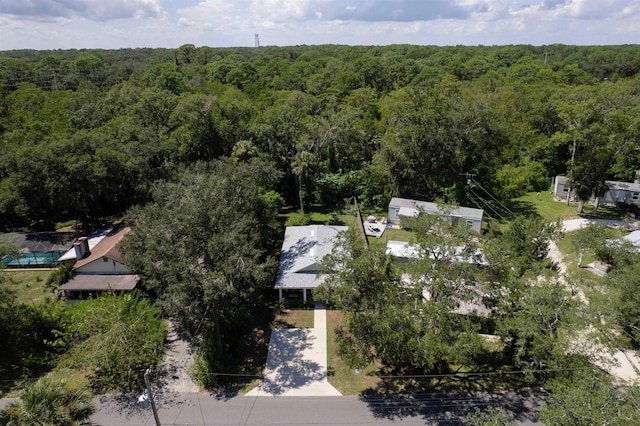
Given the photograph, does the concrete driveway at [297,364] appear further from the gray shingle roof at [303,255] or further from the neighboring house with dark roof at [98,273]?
the neighboring house with dark roof at [98,273]

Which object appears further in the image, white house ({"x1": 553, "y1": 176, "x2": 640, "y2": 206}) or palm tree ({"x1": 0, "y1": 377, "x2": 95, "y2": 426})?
white house ({"x1": 553, "y1": 176, "x2": 640, "y2": 206})

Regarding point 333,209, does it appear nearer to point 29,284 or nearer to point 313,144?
point 313,144

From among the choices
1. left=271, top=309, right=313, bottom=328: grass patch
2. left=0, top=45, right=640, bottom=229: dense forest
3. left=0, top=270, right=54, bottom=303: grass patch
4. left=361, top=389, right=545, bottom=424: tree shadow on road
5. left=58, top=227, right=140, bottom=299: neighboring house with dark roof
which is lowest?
left=361, top=389, right=545, bottom=424: tree shadow on road

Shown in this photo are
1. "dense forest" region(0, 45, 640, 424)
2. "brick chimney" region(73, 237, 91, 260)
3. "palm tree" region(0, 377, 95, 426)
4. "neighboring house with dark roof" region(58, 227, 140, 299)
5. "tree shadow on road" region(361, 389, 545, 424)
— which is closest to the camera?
"palm tree" region(0, 377, 95, 426)

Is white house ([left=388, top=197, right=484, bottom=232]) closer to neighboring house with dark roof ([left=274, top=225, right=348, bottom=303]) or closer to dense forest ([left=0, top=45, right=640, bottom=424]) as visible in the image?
dense forest ([left=0, top=45, right=640, bottom=424])

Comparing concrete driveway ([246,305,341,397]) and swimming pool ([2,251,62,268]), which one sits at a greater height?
swimming pool ([2,251,62,268])

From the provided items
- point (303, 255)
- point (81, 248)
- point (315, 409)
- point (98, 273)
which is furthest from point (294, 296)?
point (81, 248)

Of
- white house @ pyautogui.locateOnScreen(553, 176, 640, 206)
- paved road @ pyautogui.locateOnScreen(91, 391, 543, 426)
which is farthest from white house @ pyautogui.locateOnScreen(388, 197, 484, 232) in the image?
paved road @ pyautogui.locateOnScreen(91, 391, 543, 426)

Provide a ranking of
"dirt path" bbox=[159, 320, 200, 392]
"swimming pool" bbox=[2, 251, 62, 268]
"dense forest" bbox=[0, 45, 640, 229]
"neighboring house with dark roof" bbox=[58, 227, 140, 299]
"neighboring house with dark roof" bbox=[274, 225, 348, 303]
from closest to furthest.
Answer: "dirt path" bbox=[159, 320, 200, 392] < "neighboring house with dark roof" bbox=[58, 227, 140, 299] < "neighboring house with dark roof" bbox=[274, 225, 348, 303] < "swimming pool" bbox=[2, 251, 62, 268] < "dense forest" bbox=[0, 45, 640, 229]
